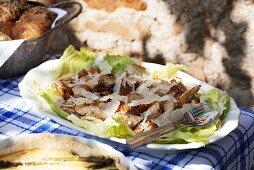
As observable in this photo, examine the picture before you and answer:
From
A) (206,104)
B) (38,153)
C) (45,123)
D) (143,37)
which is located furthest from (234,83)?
(38,153)

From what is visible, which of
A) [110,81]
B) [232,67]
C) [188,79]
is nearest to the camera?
[110,81]

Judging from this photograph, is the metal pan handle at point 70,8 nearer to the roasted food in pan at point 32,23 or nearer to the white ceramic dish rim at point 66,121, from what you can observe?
the roasted food in pan at point 32,23

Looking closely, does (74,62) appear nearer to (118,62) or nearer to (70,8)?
(118,62)

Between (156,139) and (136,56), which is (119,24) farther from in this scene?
(156,139)

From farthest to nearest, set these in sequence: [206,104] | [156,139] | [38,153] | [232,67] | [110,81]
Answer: [232,67], [110,81], [206,104], [156,139], [38,153]

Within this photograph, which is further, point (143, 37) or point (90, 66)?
point (143, 37)

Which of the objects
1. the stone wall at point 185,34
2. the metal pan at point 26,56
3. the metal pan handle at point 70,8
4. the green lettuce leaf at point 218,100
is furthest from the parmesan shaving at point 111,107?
the stone wall at point 185,34

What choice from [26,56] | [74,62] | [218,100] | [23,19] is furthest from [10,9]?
[218,100]
